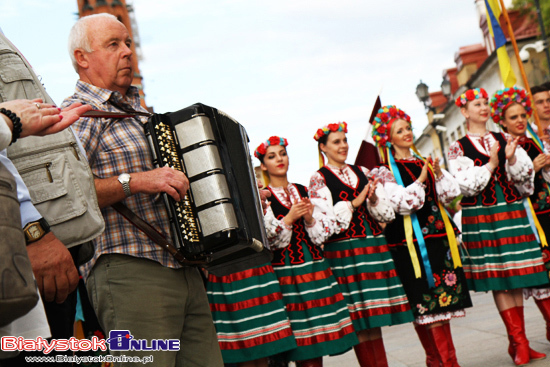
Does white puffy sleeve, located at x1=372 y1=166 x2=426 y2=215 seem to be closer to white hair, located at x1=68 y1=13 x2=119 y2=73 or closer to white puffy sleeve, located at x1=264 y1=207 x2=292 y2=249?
white puffy sleeve, located at x1=264 y1=207 x2=292 y2=249

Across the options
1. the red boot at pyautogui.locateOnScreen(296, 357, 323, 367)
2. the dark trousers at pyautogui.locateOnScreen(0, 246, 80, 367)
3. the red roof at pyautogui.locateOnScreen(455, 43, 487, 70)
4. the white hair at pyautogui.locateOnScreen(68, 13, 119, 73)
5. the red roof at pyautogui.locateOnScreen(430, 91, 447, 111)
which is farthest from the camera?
the red roof at pyautogui.locateOnScreen(430, 91, 447, 111)

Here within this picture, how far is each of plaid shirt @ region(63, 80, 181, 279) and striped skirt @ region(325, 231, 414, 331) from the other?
111 inches

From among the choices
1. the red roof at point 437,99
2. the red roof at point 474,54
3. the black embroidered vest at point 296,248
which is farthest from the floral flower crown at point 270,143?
the red roof at point 437,99

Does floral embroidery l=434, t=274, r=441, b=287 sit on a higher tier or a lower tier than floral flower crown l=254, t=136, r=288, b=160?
lower

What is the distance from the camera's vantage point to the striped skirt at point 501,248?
6012 millimetres

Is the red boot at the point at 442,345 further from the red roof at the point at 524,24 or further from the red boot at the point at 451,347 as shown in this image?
the red roof at the point at 524,24

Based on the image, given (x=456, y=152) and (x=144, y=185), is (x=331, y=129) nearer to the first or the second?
(x=456, y=152)

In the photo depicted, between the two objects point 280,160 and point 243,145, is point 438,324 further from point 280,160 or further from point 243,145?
point 243,145

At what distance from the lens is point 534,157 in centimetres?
657

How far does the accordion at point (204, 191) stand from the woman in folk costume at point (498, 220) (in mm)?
3185

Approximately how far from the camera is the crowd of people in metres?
3.21

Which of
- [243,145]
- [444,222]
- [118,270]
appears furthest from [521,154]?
[118,270]

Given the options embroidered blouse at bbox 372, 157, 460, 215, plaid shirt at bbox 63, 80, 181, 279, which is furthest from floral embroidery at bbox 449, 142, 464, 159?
plaid shirt at bbox 63, 80, 181, 279

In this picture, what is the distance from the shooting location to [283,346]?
17.3ft
